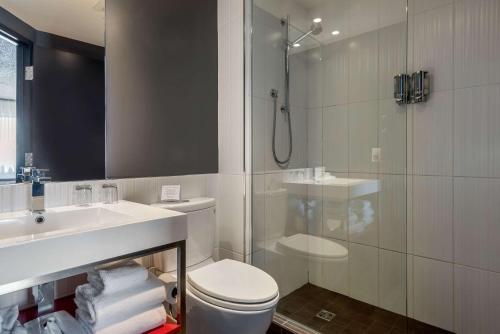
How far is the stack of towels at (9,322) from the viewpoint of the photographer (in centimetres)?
85

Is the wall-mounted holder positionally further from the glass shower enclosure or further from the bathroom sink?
the bathroom sink

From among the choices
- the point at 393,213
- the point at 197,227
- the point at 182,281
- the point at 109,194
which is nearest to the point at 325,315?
the point at 393,213

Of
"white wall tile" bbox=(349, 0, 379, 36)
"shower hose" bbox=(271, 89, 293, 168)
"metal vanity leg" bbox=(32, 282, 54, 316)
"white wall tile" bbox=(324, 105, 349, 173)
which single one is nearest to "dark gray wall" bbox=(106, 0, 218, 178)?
"shower hose" bbox=(271, 89, 293, 168)

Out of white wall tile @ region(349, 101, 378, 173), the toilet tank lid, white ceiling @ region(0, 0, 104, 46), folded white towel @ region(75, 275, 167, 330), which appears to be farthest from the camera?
white wall tile @ region(349, 101, 378, 173)

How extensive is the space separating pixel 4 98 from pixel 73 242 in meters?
0.77

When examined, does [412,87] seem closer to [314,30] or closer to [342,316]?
[314,30]

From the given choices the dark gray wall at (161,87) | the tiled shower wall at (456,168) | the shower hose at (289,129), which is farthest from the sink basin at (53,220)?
the tiled shower wall at (456,168)

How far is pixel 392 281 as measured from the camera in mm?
1799

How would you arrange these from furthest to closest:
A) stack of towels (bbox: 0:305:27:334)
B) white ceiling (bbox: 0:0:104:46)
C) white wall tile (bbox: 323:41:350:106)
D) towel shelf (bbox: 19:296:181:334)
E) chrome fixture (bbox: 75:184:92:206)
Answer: white wall tile (bbox: 323:41:350:106) → chrome fixture (bbox: 75:184:92:206) → white ceiling (bbox: 0:0:104:46) → towel shelf (bbox: 19:296:181:334) → stack of towels (bbox: 0:305:27:334)

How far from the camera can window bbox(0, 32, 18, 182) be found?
115 centimetres

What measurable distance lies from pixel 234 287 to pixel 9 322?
2.58 feet

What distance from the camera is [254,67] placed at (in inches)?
75.8

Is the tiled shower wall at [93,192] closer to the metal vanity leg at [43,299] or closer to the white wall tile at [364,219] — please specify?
the metal vanity leg at [43,299]

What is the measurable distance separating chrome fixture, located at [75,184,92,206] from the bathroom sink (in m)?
0.07
